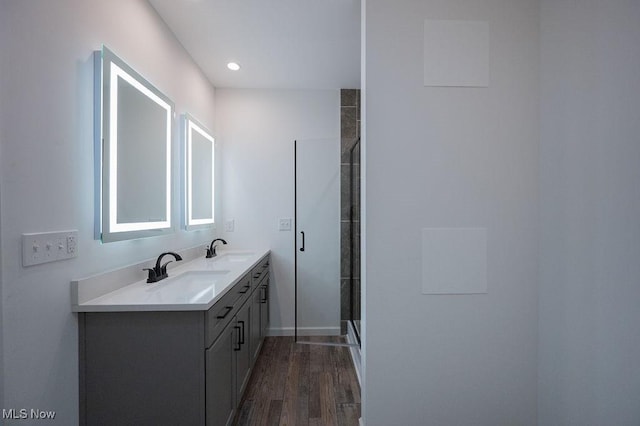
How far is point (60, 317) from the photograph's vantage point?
1187 mm

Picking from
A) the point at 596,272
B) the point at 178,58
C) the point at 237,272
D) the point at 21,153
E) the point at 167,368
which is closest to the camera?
the point at 21,153

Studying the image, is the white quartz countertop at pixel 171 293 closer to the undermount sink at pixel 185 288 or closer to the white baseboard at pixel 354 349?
the undermount sink at pixel 185 288

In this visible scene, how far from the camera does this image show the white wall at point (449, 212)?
149 cm

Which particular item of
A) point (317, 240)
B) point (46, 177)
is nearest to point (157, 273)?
point (46, 177)

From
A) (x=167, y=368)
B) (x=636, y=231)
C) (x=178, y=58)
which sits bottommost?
(x=167, y=368)

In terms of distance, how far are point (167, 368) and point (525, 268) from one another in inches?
72.1

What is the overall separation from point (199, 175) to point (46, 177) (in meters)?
1.47

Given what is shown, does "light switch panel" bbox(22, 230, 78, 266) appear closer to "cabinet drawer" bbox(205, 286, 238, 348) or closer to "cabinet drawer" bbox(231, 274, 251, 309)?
"cabinet drawer" bbox(205, 286, 238, 348)

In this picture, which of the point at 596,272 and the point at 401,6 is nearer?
the point at 596,272

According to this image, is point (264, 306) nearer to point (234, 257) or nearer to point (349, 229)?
point (234, 257)

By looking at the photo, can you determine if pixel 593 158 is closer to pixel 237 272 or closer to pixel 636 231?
pixel 636 231

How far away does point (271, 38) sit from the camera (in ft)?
7.45

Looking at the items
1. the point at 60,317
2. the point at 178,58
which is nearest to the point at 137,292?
the point at 60,317

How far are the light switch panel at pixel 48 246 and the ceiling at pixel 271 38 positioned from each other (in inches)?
64.3
